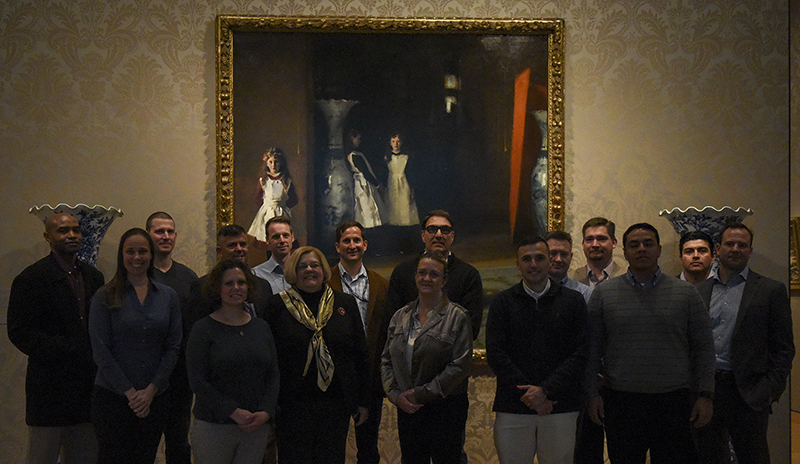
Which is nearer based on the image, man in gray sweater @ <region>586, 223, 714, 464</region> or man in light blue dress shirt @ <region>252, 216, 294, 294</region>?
man in gray sweater @ <region>586, 223, 714, 464</region>

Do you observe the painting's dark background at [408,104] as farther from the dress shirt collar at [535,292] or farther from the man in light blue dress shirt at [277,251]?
the dress shirt collar at [535,292]

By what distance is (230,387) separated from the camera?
124 inches

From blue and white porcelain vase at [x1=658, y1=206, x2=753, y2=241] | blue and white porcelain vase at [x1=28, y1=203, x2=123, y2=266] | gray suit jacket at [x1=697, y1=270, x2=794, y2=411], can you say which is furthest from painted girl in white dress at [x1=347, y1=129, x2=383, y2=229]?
gray suit jacket at [x1=697, y1=270, x2=794, y2=411]

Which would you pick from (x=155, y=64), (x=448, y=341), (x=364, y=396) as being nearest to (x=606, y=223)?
(x=448, y=341)

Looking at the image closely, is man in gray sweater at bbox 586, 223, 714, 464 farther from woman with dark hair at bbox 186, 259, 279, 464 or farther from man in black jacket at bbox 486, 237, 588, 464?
woman with dark hair at bbox 186, 259, 279, 464

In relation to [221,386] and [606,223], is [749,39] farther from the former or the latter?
[221,386]

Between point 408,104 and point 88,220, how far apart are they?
6.95ft

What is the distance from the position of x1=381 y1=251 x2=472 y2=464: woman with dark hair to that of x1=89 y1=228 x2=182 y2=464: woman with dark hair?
107 centimetres

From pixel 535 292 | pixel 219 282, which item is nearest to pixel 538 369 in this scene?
pixel 535 292

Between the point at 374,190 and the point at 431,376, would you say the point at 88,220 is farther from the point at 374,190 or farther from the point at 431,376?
the point at 431,376

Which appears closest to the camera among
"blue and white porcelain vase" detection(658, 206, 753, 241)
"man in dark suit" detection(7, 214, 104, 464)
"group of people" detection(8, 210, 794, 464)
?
"group of people" detection(8, 210, 794, 464)

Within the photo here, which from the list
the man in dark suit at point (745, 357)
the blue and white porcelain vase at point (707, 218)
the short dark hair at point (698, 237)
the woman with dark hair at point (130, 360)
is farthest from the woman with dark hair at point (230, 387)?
the blue and white porcelain vase at point (707, 218)

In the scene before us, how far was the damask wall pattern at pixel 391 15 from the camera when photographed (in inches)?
185

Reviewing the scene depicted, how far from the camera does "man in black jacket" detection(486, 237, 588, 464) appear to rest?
325 cm
